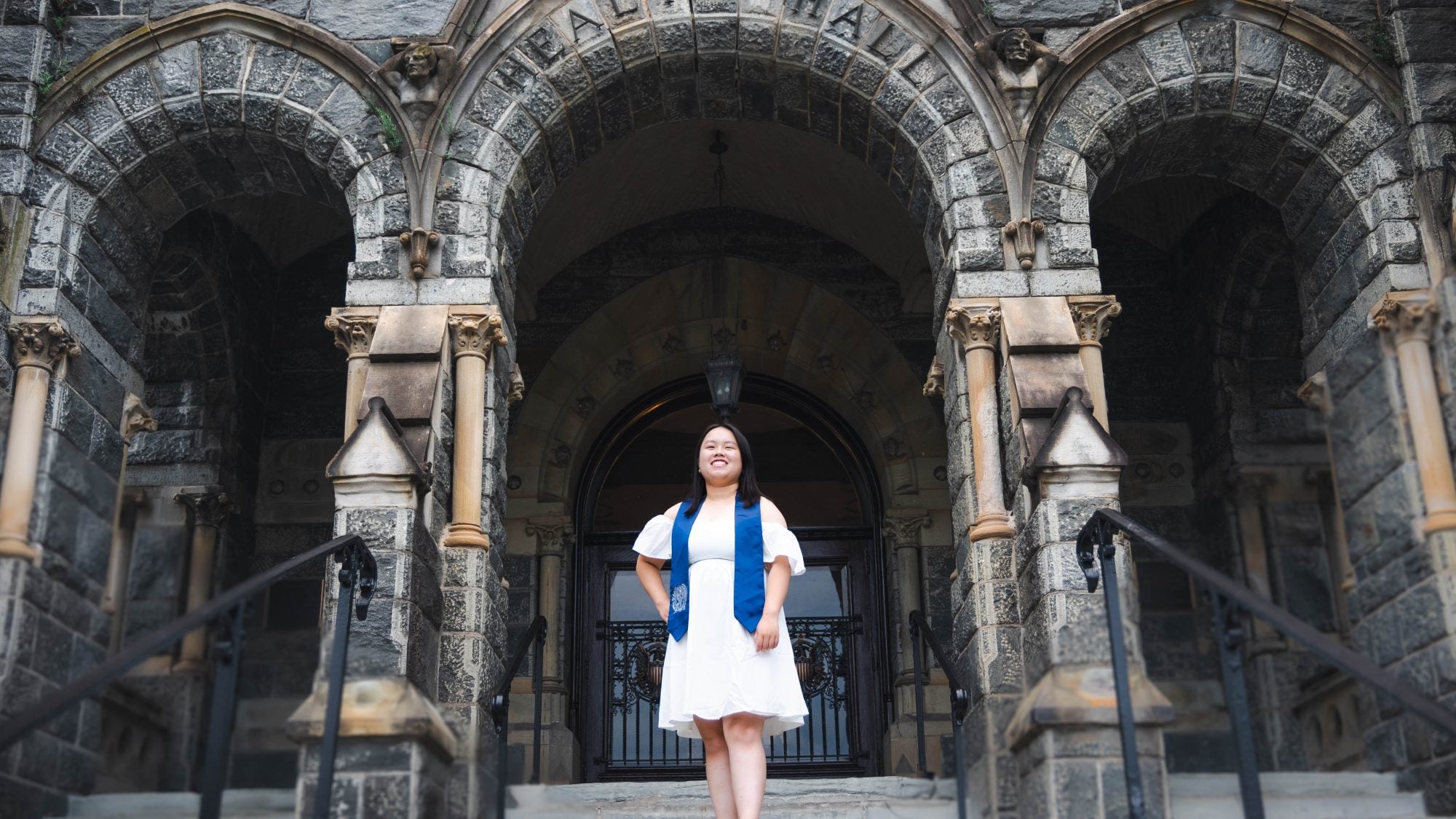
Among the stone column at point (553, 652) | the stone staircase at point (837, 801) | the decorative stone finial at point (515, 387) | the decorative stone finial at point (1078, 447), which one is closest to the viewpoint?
the stone staircase at point (837, 801)

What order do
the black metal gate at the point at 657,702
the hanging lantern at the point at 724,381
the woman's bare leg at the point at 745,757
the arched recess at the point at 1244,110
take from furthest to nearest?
the black metal gate at the point at 657,702
the hanging lantern at the point at 724,381
the arched recess at the point at 1244,110
the woman's bare leg at the point at 745,757

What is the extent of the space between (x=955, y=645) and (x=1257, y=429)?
325cm

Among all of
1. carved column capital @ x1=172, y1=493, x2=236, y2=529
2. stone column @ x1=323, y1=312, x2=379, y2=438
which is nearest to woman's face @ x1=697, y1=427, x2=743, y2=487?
stone column @ x1=323, y1=312, x2=379, y2=438

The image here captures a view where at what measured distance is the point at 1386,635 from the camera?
6.62 meters

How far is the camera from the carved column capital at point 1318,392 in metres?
7.20

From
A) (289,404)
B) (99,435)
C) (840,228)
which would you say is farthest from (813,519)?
(99,435)

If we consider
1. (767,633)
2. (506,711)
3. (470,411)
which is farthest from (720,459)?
(470,411)

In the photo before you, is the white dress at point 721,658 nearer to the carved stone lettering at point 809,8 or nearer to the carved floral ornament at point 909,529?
the carved stone lettering at point 809,8

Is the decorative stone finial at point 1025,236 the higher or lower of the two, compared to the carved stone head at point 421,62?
lower

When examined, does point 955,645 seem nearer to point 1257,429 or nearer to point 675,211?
point 1257,429

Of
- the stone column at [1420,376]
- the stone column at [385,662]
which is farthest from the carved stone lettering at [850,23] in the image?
the stone column at [385,662]

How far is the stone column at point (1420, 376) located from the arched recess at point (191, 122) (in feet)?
15.7

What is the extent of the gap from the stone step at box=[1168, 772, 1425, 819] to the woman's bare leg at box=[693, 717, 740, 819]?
56.6 inches

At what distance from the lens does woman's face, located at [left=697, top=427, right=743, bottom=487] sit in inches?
194
